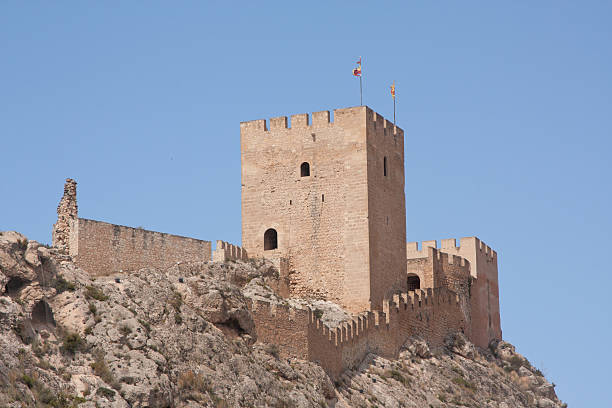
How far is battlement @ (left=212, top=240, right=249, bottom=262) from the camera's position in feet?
152

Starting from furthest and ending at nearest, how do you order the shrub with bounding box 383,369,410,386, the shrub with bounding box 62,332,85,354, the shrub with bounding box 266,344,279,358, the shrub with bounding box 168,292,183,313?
the shrub with bounding box 383,369,410,386
the shrub with bounding box 266,344,279,358
the shrub with bounding box 168,292,183,313
the shrub with bounding box 62,332,85,354

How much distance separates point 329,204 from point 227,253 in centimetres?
425

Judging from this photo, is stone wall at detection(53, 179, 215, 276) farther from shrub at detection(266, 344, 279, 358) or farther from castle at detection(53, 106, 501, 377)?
shrub at detection(266, 344, 279, 358)

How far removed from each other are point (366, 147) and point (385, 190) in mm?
1984

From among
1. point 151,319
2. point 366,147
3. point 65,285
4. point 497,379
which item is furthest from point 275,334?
point 497,379

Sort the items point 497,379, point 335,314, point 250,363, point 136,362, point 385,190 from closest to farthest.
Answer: point 136,362
point 250,363
point 335,314
point 385,190
point 497,379

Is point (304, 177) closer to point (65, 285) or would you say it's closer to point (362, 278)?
point (362, 278)

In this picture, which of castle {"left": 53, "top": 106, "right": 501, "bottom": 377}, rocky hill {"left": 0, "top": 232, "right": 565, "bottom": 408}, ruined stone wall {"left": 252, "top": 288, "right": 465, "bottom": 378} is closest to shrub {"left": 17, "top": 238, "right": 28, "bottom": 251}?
rocky hill {"left": 0, "top": 232, "right": 565, "bottom": 408}

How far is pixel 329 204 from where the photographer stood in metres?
48.7

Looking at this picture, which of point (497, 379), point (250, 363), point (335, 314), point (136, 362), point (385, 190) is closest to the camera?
point (136, 362)

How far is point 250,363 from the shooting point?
3922 cm

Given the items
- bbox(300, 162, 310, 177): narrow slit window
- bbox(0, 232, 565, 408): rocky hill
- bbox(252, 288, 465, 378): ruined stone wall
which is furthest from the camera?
bbox(300, 162, 310, 177): narrow slit window

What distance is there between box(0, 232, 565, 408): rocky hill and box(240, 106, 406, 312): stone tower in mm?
2313

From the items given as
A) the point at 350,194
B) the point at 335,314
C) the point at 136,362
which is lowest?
the point at 136,362
